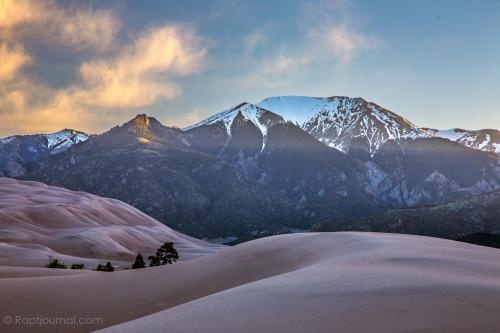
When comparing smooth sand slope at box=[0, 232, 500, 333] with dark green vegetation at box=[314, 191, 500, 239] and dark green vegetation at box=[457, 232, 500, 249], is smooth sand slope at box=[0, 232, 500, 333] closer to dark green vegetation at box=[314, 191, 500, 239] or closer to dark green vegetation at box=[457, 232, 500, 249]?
dark green vegetation at box=[457, 232, 500, 249]

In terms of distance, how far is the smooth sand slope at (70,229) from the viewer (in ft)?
277

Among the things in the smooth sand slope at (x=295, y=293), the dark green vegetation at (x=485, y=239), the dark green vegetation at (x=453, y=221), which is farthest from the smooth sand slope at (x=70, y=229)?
the dark green vegetation at (x=453, y=221)

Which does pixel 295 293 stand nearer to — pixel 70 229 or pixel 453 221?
pixel 70 229

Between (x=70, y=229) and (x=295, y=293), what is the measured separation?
4466 inches

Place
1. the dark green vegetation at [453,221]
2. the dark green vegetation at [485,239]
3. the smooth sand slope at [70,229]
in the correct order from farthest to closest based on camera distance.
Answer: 1. the dark green vegetation at [453,221]
2. the dark green vegetation at [485,239]
3. the smooth sand slope at [70,229]

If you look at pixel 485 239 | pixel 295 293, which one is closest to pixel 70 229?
pixel 485 239

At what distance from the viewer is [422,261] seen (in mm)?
13484

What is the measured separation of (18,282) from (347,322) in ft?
45.3

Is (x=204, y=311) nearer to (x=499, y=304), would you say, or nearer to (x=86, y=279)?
(x=499, y=304)

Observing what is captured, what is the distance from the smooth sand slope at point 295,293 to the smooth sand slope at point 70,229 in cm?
2912

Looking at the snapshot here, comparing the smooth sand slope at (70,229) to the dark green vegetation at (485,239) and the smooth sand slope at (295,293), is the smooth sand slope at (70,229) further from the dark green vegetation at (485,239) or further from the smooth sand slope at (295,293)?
the dark green vegetation at (485,239)

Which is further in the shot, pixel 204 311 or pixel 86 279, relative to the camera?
pixel 86 279

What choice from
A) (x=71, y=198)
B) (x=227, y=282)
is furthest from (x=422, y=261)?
(x=71, y=198)

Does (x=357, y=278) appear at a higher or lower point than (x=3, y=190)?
lower
